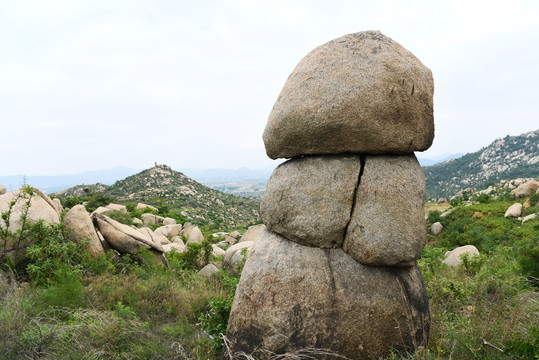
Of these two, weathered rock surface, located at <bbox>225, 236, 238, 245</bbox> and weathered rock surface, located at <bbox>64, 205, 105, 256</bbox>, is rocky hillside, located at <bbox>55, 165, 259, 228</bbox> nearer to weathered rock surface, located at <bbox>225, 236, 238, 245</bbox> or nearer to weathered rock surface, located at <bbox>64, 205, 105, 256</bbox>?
weathered rock surface, located at <bbox>225, 236, 238, 245</bbox>

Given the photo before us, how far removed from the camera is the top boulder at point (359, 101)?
5185 mm

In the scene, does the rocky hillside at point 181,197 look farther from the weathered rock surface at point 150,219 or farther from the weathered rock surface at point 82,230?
the weathered rock surface at point 82,230

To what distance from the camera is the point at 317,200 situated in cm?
554

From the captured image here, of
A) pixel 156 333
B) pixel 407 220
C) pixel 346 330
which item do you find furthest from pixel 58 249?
pixel 407 220

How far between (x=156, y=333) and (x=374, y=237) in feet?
16.8

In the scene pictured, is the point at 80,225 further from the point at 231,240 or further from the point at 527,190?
the point at 527,190

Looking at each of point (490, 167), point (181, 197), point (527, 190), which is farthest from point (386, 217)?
point (490, 167)

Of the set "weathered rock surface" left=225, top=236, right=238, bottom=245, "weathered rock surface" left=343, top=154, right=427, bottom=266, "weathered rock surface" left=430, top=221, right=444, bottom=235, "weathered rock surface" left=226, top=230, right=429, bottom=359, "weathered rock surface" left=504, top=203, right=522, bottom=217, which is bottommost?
"weathered rock surface" left=225, top=236, right=238, bottom=245

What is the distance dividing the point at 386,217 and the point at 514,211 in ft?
72.0

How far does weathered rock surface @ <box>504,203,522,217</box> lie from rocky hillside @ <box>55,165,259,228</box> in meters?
31.4

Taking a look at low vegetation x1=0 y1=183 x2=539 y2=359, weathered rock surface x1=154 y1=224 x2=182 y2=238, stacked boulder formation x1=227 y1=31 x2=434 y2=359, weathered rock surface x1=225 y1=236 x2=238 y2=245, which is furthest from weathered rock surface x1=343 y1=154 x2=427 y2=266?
weathered rock surface x1=225 y1=236 x2=238 y2=245

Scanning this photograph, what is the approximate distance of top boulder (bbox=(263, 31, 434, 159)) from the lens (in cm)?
519

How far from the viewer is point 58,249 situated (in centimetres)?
951

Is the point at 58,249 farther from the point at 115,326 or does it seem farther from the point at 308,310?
the point at 308,310
